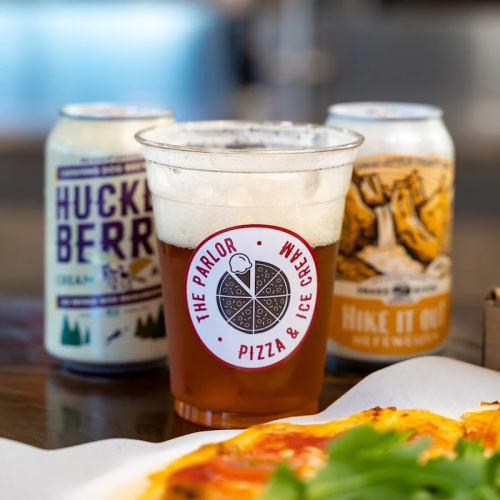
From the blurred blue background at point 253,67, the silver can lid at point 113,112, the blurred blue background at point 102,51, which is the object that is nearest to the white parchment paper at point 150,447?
the silver can lid at point 113,112

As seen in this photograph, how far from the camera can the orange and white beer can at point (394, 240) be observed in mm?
848

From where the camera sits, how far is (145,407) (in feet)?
2.61

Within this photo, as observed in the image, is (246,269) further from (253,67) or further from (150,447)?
(253,67)

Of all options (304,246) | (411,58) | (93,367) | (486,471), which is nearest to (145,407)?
(93,367)

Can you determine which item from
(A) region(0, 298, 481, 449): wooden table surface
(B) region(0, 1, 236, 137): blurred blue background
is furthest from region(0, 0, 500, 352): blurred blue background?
(A) region(0, 298, 481, 449): wooden table surface

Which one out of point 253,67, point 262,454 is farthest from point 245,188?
point 253,67

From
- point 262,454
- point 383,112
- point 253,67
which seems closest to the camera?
point 262,454

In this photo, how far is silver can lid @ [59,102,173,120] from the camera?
83cm

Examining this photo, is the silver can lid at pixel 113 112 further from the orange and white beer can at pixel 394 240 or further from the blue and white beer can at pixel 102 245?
the orange and white beer can at pixel 394 240

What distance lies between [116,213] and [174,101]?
193 centimetres

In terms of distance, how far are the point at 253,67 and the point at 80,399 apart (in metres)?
2.00

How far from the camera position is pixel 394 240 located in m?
0.85

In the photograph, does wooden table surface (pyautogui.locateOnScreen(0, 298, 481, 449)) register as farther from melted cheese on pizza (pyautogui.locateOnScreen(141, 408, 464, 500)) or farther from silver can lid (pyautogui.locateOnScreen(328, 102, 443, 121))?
silver can lid (pyautogui.locateOnScreen(328, 102, 443, 121))

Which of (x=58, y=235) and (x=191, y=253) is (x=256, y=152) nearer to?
(x=191, y=253)
